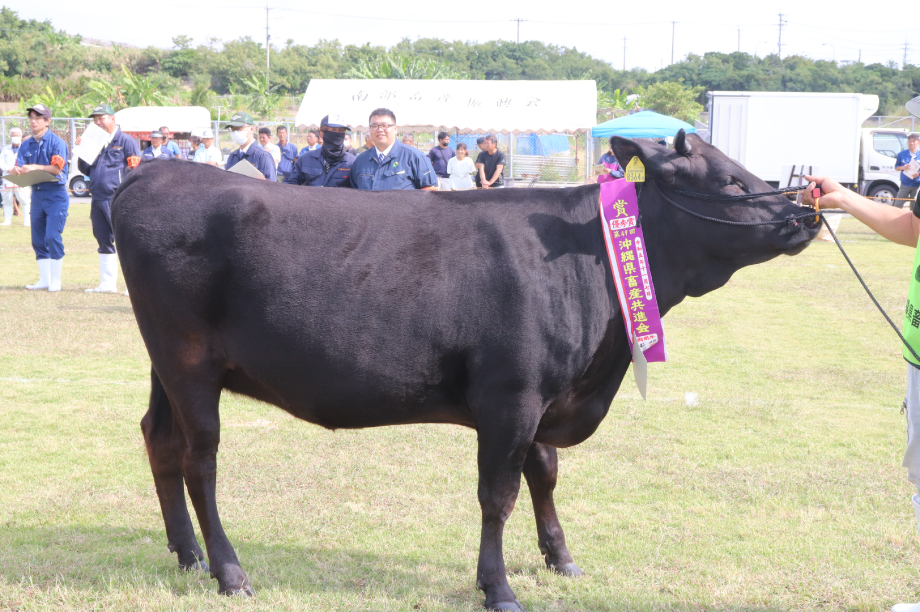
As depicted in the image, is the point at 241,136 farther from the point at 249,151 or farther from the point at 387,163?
the point at 387,163

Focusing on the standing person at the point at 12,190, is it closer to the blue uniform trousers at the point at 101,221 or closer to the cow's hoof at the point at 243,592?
the blue uniform trousers at the point at 101,221

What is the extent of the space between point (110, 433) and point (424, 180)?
322 centimetres

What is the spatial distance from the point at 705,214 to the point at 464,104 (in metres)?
22.3

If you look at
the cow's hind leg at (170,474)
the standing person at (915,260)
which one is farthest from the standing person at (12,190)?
the standing person at (915,260)

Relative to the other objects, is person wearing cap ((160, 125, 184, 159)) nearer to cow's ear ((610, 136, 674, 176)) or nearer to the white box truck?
cow's ear ((610, 136, 674, 176))

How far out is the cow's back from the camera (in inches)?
136

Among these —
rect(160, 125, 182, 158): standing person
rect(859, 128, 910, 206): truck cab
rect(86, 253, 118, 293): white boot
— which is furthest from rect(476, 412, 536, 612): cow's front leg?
rect(859, 128, 910, 206): truck cab

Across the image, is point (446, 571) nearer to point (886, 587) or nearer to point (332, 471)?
point (332, 471)

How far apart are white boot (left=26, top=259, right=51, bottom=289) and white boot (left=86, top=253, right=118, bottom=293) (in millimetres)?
581

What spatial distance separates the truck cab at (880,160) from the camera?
23.7 meters

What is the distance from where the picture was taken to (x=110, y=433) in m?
5.84

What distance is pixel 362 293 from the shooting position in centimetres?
349

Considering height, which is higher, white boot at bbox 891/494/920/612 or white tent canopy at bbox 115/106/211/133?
white tent canopy at bbox 115/106/211/133

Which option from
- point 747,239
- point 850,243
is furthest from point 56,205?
point 850,243
